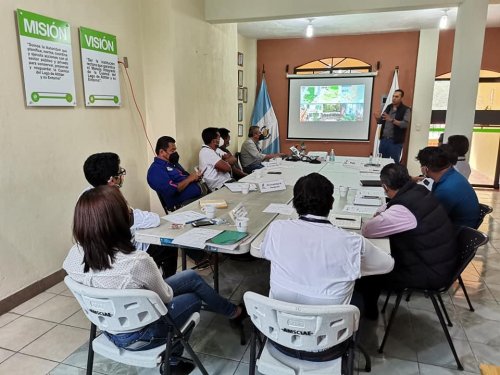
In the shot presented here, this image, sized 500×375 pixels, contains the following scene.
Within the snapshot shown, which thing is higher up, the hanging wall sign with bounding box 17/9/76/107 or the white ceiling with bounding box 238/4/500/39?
the white ceiling with bounding box 238/4/500/39

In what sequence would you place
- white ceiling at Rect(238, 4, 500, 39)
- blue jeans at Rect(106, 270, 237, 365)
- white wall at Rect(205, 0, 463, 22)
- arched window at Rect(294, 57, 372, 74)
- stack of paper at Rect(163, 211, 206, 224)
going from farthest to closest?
arched window at Rect(294, 57, 372, 74) < white ceiling at Rect(238, 4, 500, 39) < white wall at Rect(205, 0, 463, 22) < stack of paper at Rect(163, 211, 206, 224) < blue jeans at Rect(106, 270, 237, 365)

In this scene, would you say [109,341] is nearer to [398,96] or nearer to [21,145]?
[21,145]

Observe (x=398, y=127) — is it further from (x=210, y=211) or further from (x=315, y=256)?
(x=315, y=256)

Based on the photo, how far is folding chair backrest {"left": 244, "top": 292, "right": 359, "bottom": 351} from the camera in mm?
1264

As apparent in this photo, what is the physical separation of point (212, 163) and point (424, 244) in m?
2.37

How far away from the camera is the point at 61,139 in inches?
114

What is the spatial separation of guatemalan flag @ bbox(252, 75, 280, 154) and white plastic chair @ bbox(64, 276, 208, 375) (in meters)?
6.15

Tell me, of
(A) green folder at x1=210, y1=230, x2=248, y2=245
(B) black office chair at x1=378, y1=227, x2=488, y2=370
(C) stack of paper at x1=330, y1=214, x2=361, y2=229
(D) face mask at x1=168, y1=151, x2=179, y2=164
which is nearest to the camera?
(A) green folder at x1=210, y1=230, x2=248, y2=245

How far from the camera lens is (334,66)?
706 cm

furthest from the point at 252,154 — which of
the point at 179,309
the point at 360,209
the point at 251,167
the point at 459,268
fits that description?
the point at 179,309

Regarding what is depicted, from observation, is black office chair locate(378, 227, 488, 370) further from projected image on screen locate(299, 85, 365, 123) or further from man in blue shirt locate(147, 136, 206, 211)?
projected image on screen locate(299, 85, 365, 123)

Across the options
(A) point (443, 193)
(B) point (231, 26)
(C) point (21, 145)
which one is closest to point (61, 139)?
(C) point (21, 145)

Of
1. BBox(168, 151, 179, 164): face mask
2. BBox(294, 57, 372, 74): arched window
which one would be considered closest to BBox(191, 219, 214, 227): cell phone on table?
BBox(168, 151, 179, 164): face mask

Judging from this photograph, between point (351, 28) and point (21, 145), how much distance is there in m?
5.45
